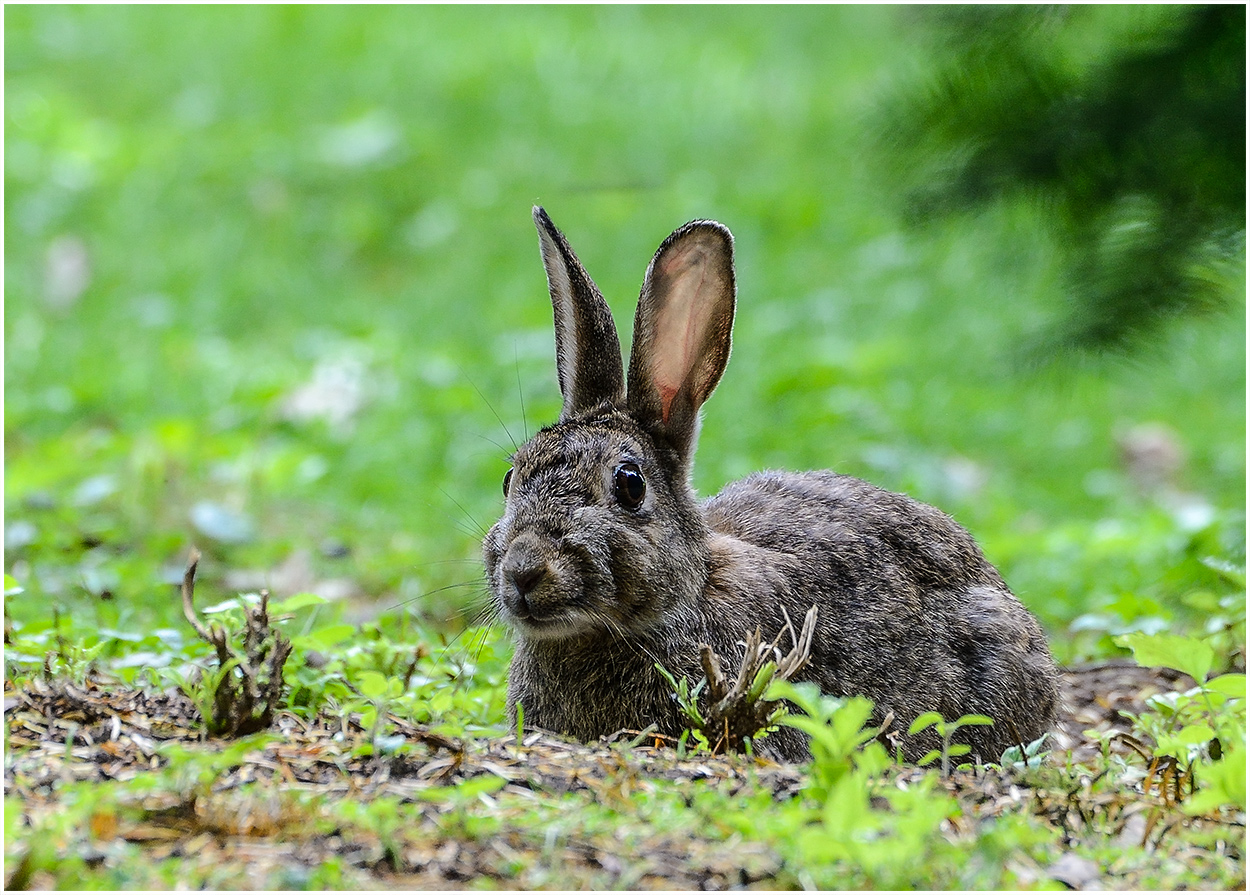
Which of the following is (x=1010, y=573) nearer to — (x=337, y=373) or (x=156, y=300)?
(x=337, y=373)

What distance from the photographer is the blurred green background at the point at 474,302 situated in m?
6.16

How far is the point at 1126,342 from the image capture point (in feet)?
16.3

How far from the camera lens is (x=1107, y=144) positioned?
4660mm

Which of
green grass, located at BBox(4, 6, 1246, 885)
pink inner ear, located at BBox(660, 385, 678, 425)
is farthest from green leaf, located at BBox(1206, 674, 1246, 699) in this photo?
pink inner ear, located at BBox(660, 385, 678, 425)

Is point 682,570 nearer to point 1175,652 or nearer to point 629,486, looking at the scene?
point 629,486

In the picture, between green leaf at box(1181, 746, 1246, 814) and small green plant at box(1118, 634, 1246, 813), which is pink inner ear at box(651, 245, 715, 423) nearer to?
small green plant at box(1118, 634, 1246, 813)

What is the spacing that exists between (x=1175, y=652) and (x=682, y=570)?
136 cm

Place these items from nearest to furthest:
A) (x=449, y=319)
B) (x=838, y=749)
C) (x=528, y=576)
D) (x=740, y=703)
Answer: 1. (x=838, y=749)
2. (x=740, y=703)
3. (x=528, y=576)
4. (x=449, y=319)

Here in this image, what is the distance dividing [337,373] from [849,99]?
634cm

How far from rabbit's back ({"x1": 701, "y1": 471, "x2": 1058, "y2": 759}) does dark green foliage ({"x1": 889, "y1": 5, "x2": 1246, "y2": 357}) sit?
100cm

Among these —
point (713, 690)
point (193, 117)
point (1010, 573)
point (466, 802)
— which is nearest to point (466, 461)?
point (1010, 573)

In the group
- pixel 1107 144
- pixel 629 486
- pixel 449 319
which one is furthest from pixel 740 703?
pixel 449 319

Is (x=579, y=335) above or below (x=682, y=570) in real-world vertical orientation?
above

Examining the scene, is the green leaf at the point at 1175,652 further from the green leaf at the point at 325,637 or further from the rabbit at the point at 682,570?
the green leaf at the point at 325,637
